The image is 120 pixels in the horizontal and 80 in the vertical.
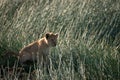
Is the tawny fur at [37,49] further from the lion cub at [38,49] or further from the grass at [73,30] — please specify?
the grass at [73,30]

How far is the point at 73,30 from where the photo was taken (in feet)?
25.6

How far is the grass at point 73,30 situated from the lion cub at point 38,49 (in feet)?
0.39

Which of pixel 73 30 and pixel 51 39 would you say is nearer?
pixel 51 39

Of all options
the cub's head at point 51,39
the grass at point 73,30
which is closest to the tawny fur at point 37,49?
the cub's head at point 51,39

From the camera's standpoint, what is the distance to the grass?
595cm

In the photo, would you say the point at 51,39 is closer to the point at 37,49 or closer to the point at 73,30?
the point at 37,49

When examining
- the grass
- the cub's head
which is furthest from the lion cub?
the grass

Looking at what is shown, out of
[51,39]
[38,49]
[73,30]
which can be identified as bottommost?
[38,49]

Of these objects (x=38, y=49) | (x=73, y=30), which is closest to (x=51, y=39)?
(x=38, y=49)

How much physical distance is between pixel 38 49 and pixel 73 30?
1253 millimetres

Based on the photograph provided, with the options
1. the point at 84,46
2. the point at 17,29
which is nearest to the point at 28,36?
the point at 17,29

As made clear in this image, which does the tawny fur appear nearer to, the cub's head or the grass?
the cub's head

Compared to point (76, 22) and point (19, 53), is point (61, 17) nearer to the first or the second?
point (76, 22)

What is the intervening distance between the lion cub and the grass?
12cm
